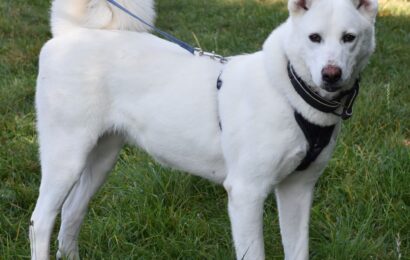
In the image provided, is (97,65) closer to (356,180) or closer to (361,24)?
(361,24)

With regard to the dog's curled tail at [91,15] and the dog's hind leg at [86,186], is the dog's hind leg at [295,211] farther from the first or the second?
the dog's curled tail at [91,15]

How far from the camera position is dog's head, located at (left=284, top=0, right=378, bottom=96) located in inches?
108

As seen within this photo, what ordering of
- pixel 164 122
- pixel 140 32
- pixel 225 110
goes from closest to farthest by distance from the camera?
pixel 225 110 → pixel 164 122 → pixel 140 32

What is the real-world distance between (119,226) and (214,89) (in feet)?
3.10

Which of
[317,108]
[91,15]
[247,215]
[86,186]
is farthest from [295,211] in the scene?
[91,15]

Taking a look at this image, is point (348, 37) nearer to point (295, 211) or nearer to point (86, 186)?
point (295, 211)

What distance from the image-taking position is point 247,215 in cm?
299

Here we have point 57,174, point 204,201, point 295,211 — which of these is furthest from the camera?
point 204,201

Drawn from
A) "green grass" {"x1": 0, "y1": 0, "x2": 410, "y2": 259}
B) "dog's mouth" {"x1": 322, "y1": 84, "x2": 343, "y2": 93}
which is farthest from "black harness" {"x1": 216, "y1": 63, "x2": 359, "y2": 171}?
"green grass" {"x1": 0, "y1": 0, "x2": 410, "y2": 259}

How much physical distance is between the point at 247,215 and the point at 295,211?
14.6 inches

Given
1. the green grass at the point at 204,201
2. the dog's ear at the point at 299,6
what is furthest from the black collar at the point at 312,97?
the green grass at the point at 204,201

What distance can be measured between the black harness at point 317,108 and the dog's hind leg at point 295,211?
0.21 m

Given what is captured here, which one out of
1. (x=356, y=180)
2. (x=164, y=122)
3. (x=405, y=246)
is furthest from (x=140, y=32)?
(x=405, y=246)

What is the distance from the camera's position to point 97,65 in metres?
3.40
